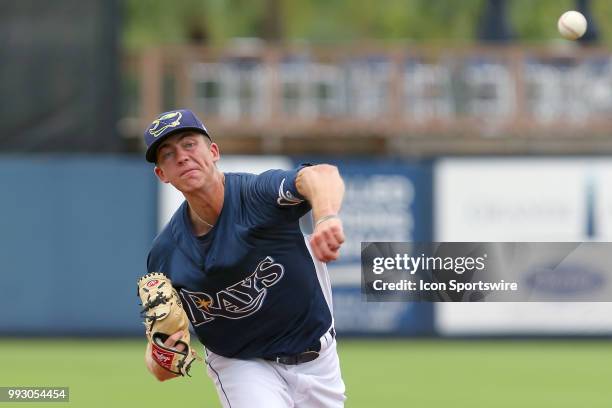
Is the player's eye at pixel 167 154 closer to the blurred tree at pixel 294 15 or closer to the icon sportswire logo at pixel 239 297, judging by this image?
the icon sportswire logo at pixel 239 297

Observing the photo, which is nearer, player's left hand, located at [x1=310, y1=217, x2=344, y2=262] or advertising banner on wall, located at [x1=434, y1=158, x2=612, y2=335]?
player's left hand, located at [x1=310, y1=217, x2=344, y2=262]

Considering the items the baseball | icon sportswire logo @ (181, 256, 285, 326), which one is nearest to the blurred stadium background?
the baseball

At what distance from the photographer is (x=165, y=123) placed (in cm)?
525

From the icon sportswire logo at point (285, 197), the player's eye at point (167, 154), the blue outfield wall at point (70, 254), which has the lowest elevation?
the blue outfield wall at point (70, 254)

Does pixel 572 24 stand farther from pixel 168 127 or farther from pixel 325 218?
pixel 325 218

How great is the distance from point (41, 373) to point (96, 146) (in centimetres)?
592

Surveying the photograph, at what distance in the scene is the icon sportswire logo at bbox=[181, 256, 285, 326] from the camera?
5.54 meters

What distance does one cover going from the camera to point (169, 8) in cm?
2409

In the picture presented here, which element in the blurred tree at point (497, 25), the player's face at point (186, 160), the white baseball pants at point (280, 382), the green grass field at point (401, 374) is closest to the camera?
the player's face at point (186, 160)

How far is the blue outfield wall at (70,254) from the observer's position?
48.4ft

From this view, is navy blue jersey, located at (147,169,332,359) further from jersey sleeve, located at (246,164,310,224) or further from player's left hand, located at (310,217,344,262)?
player's left hand, located at (310,217,344,262)

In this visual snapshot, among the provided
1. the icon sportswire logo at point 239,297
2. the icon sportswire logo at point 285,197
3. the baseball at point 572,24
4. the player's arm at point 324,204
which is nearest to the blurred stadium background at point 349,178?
the baseball at point 572,24

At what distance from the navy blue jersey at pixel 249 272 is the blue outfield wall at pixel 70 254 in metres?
9.10

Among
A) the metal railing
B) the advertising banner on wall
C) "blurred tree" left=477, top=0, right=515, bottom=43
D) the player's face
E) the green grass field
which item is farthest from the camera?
"blurred tree" left=477, top=0, right=515, bottom=43
